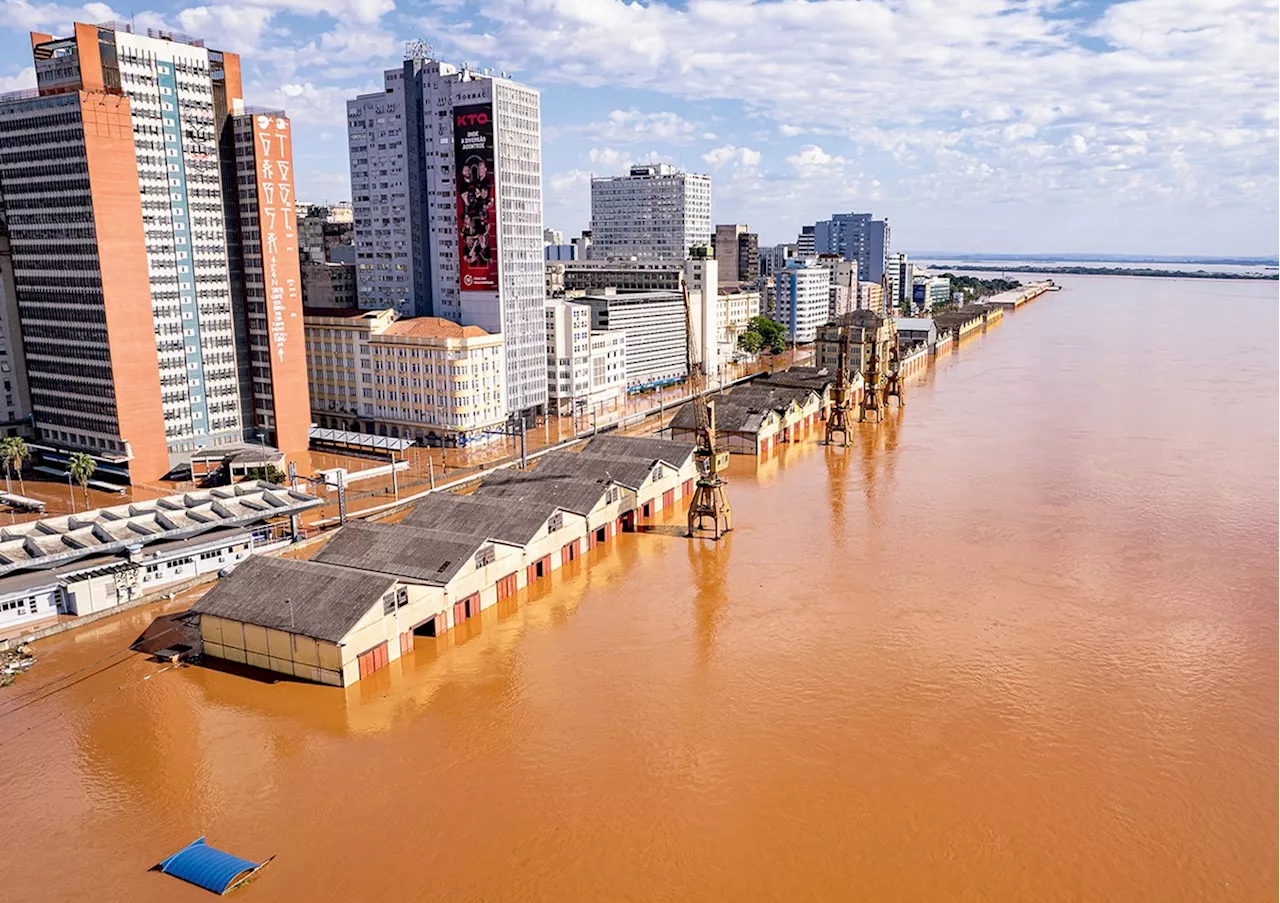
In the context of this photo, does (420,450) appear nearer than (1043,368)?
Yes

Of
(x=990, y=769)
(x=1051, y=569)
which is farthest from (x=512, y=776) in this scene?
(x=1051, y=569)

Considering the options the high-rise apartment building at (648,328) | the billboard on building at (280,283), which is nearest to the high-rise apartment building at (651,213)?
the high-rise apartment building at (648,328)

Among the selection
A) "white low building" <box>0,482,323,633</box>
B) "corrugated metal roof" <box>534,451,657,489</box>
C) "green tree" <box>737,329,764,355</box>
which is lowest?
"white low building" <box>0,482,323,633</box>

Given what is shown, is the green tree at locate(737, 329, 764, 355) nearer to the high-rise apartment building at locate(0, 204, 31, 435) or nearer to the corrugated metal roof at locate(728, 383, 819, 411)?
the corrugated metal roof at locate(728, 383, 819, 411)

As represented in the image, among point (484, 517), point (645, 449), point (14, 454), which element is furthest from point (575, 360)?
point (14, 454)

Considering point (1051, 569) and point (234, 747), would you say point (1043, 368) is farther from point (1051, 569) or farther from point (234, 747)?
point (234, 747)

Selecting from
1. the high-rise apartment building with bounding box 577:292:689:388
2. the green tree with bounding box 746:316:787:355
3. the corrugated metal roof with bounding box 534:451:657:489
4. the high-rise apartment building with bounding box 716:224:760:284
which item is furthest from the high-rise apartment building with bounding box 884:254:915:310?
the corrugated metal roof with bounding box 534:451:657:489
